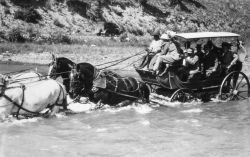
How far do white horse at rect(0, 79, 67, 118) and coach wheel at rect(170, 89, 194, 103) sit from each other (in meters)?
4.03

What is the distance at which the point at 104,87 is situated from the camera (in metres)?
13.0

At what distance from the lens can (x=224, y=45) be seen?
15.7m

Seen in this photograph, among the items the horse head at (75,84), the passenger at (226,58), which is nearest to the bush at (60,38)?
the passenger at (226,58)

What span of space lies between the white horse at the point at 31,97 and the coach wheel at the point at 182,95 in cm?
403

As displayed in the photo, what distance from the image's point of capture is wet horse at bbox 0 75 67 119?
35.2 feet

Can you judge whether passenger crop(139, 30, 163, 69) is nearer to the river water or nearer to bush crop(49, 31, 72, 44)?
the river water

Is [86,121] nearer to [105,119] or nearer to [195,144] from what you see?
[105,119]

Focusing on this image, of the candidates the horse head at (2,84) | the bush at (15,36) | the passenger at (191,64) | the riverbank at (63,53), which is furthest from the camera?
the bush at (15,36)

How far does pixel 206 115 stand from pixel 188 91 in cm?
108

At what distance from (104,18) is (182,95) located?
27052 mm

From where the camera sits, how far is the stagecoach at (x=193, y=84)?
14336 mm

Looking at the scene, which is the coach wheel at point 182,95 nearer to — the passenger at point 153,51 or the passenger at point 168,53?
the passenger at point 168,53

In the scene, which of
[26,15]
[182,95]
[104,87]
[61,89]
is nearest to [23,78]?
[61,89]

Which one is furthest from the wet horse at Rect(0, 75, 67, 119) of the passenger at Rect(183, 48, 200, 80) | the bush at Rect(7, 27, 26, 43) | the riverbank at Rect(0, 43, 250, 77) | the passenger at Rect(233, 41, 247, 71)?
the bush at Rect(7, 27, 26, 43)
